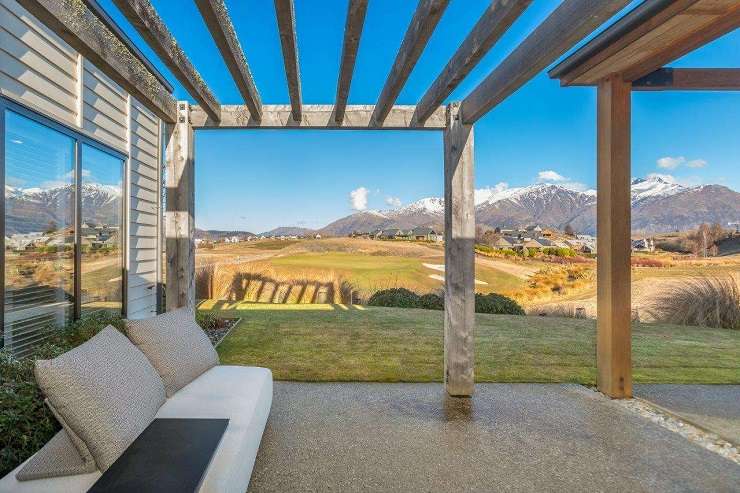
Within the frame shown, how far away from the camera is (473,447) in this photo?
245cm

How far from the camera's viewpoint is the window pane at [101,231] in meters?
4.14

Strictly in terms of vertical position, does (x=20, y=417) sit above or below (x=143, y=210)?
below

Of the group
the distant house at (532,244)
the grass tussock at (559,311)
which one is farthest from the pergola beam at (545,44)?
the distant house at (532,244)

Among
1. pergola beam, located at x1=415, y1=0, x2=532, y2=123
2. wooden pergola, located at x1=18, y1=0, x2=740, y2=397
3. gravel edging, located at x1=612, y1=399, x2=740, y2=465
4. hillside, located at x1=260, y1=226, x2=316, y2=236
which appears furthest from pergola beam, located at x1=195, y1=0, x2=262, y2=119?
hillside, located at x1=260, y1=226, x2=316, y2=236

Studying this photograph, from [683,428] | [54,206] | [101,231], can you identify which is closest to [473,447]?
[683,428]

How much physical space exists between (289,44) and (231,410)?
6.31 feet

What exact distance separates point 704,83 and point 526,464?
332 cm

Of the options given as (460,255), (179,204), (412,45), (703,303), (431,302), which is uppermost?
(412,45)

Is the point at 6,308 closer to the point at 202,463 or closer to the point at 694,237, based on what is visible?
the point at 202,463

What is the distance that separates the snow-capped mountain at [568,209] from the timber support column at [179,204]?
2.99m

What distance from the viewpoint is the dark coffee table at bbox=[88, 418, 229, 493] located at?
4.23 ft

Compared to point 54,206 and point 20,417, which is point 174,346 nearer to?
point 20,417

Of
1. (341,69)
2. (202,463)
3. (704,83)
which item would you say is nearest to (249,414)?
(202,463)

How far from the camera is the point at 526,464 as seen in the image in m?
2.26
